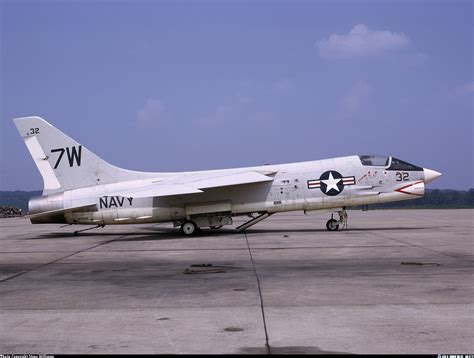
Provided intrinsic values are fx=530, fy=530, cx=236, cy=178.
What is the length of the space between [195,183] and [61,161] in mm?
5819

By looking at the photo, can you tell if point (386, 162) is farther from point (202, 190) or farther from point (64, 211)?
point (64, 211)

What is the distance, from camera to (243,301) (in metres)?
8.26

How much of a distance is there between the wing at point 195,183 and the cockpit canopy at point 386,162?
4.01m

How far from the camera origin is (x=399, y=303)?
789 centimetres

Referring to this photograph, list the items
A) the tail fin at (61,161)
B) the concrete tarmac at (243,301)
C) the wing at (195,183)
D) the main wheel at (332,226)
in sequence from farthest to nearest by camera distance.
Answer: the main wheel at (332,226), the tail fin at (61,161), the wing at (195,183), the concrete tarmac at (243,301)

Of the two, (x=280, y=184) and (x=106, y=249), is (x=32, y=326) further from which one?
(x=280, y=184)

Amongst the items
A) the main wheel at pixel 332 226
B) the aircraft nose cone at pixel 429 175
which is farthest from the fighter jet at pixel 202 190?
the main wheel at pixel 332 226

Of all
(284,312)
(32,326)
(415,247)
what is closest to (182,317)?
(284,312)

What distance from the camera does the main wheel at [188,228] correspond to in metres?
22.1

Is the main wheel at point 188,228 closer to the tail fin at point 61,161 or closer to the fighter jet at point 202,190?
the fighter jet at point 202,190

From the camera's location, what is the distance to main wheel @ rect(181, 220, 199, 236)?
22.1 m

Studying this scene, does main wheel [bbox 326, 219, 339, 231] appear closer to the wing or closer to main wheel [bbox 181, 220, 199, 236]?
the wing

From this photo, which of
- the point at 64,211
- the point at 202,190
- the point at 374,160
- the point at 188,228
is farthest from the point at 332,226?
the point at 64,211

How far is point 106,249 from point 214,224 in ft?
19.7
